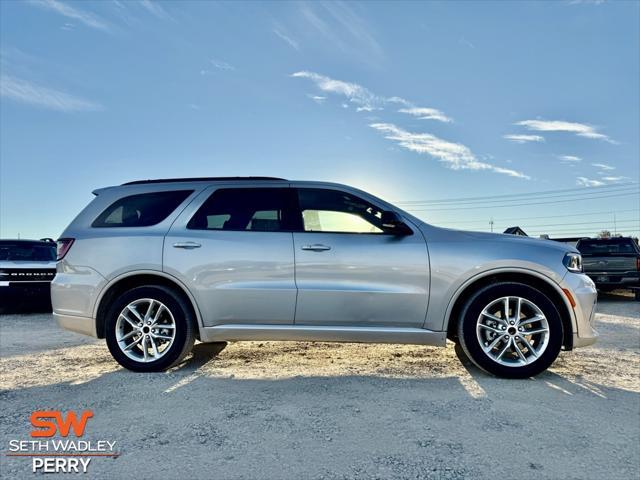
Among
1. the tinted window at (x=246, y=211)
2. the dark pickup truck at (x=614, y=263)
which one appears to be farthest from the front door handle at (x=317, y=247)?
the dark pickup truck at (x=614, y=263)

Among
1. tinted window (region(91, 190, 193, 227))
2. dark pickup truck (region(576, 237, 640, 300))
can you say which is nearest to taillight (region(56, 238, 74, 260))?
tinted window (region(91, 190, 193, 227))

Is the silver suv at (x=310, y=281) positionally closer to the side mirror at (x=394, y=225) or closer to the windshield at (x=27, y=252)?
the side mirror at (x=394, y=225)

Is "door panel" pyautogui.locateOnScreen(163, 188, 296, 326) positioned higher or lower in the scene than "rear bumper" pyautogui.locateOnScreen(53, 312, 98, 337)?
higher

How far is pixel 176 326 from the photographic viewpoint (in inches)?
155

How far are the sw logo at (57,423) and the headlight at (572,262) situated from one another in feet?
13.7

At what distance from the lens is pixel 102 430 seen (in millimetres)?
2688

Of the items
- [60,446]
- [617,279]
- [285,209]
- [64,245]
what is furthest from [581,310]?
[617,279]

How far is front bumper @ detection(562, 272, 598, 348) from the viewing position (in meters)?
3.78

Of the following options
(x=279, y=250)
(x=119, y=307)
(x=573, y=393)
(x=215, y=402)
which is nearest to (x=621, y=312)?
(x=573, y=393)

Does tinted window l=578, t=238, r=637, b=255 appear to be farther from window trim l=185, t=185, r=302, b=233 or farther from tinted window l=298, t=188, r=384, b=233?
window trim l=185, t=185, r=302, b=233

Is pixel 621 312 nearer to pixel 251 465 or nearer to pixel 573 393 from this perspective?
pixel 573 393

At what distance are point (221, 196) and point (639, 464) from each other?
3.81 metres

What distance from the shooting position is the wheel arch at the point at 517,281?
3.80 metres

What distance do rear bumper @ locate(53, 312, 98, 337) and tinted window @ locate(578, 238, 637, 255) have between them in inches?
436
